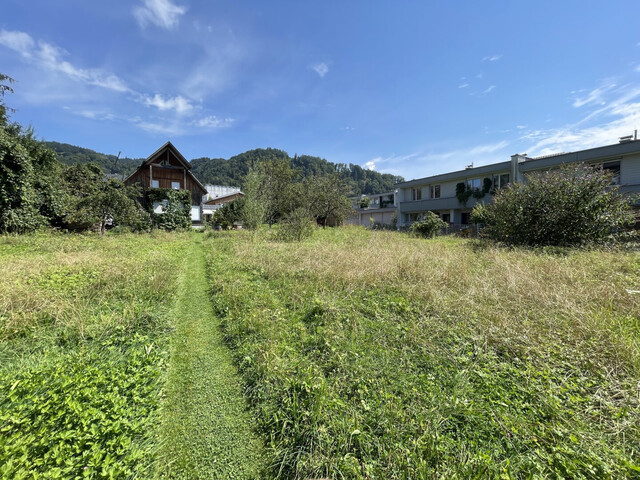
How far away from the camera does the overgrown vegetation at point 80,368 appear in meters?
2.06

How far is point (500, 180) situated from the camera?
21.6 m

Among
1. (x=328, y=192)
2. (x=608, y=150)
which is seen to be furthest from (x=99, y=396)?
(x=328, y=192)

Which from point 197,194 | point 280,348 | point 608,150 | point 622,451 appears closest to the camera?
point 622,451

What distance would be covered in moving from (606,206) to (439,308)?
34.8 feet

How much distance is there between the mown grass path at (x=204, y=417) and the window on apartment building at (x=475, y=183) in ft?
86.7

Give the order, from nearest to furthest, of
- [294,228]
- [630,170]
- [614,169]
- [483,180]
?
[294,228], [630,170], [614,169], [483,180]

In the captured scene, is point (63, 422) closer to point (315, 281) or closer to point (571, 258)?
point (315, 281)

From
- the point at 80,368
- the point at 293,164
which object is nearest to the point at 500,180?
the point at 80,368

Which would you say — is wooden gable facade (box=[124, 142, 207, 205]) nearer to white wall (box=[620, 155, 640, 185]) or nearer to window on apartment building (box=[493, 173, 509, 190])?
window on apartment building (box=[493, 173, 509, 190])

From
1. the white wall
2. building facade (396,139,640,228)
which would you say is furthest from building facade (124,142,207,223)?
the white wall

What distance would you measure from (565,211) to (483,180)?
14514 mm

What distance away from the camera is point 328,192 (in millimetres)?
31562

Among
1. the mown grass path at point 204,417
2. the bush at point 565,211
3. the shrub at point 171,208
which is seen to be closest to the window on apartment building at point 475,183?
the bush at point 565,211

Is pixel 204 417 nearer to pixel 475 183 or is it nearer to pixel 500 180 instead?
pixel 500 180
